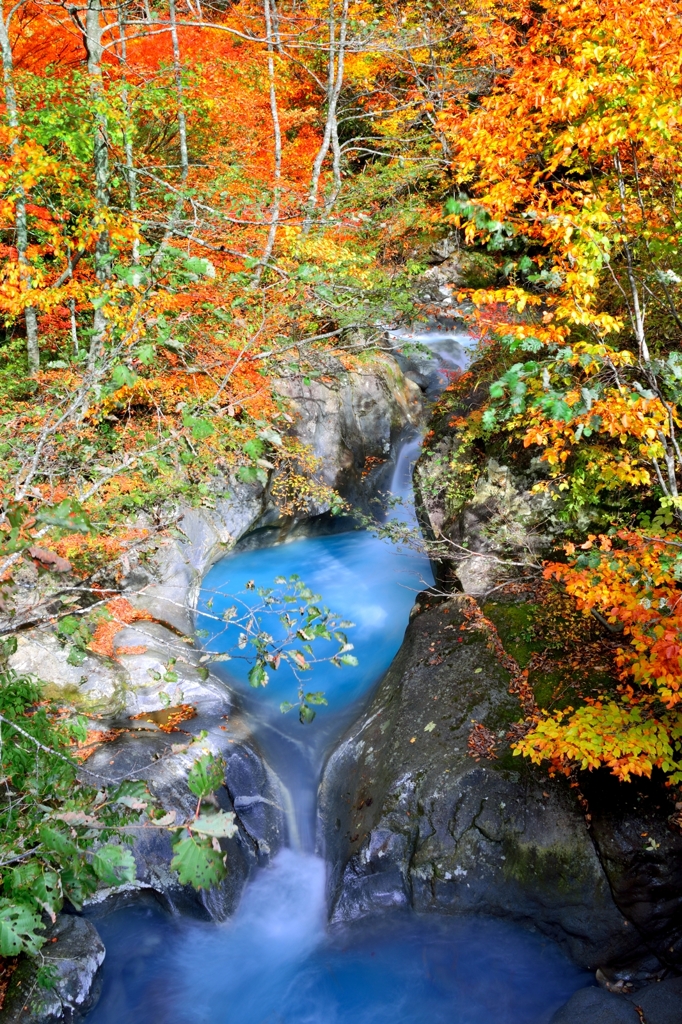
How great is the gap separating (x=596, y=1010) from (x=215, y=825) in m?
5.18

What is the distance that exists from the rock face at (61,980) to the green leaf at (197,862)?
14.8 feet

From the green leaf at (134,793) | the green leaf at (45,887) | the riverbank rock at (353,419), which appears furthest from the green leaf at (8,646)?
the riverbank rock at (353,419)

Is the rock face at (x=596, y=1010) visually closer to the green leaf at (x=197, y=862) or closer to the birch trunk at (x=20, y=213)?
the green leaf at (x=197, y=862)

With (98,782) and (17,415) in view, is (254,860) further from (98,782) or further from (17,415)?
(17,415)

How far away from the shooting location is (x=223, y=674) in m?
10.5

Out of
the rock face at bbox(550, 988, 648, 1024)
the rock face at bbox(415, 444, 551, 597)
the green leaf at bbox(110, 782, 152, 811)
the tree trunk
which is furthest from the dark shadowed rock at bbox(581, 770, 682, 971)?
the tree trunk

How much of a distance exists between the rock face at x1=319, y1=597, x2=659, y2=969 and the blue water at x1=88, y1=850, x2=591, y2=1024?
0.23m

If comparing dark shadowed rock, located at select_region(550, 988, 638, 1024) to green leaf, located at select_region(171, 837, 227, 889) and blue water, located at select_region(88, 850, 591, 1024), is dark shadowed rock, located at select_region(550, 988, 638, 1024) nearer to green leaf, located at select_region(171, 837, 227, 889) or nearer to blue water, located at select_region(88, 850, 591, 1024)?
blue water, located at select_region(88, 850, 591, 1024)

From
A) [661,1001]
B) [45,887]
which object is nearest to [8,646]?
[45,887]

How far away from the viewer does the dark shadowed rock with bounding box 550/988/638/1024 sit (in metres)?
5.15

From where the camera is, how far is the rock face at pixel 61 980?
5473mm

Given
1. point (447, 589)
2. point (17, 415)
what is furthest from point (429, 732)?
point (17, 415)

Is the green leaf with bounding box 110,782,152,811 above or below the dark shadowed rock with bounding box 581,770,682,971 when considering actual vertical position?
above

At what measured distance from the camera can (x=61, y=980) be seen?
5.69 metres
